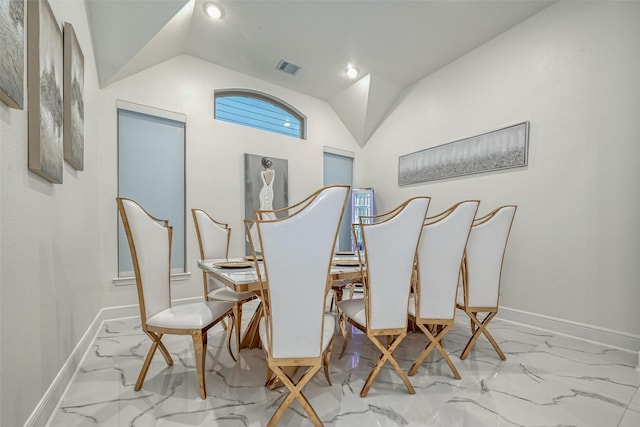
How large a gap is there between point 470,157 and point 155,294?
11.2 feet

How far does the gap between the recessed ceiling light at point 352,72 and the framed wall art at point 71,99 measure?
9.75 ft

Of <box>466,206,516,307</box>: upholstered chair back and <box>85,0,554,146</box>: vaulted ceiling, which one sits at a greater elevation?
<box>85,0,554,146</box>: vaulted ceiling

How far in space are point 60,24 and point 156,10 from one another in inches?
44.2

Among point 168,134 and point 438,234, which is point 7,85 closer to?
point 438,234

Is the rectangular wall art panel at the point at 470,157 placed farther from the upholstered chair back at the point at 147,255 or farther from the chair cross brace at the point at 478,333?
the upholstered chair back at the point at 147,255

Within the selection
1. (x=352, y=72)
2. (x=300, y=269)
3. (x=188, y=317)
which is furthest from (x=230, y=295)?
(x=352, y=72)

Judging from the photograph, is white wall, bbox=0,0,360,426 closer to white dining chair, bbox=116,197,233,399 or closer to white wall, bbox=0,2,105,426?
white wall, bbox=0,2,105,426

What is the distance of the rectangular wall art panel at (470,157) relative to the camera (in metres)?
2.86

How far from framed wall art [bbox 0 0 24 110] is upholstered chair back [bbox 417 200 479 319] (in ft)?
5.89

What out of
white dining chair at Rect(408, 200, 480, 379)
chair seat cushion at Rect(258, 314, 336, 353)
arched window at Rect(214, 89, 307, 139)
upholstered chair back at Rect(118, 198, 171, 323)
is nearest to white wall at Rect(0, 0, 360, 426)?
arched window at Rect(214, 89, 307, 139)

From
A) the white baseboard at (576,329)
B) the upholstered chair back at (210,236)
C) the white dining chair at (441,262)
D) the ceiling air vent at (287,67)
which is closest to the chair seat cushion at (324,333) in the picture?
the white dining chair at (441,262)

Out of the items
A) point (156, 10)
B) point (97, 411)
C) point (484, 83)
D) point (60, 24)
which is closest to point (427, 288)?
point (97, 411)

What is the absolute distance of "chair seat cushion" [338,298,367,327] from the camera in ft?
5.05

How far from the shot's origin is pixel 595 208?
2.35 metres
